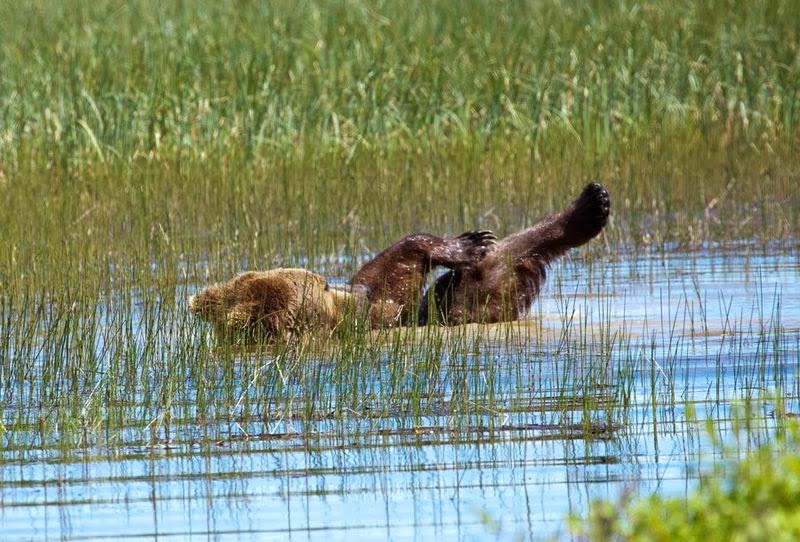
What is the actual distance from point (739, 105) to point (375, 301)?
7.90m

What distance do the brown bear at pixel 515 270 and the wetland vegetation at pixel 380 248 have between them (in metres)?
0.33

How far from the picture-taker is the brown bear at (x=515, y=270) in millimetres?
9352

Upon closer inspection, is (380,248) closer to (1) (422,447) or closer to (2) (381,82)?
(2) (381,82)

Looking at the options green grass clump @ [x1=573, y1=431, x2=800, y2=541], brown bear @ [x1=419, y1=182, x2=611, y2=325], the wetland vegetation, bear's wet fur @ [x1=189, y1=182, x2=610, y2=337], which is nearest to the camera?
green grass clump @ [x1=573, y1=431, x2=800, y2=541]

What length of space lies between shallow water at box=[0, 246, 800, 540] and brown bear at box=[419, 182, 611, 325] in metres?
0.54

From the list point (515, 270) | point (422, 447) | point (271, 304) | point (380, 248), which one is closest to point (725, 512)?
point (422, 447)

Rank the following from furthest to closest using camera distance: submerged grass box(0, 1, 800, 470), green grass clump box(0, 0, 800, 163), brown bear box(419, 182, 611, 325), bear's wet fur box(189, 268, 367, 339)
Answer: green grass clump box(0, 0, 800, 163), submerged grass box(0, 1, 800, 470), brown bear box(419, 182, 611, 325), bear's wet fur box(189, 268, 367, 339)

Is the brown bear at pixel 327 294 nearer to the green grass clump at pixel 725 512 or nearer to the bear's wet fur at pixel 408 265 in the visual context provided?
the bear's wet fur at pixel 408 265

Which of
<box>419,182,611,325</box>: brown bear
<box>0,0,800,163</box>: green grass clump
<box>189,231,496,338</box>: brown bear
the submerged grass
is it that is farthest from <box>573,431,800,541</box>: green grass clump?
<box>0,0,800,163</box>: green grass clump

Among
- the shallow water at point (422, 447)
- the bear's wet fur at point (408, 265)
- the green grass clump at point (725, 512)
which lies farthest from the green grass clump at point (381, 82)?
the green grass clump at point (725, 512)

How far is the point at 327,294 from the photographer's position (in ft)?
30.1

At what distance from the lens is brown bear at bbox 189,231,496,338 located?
28.6ft

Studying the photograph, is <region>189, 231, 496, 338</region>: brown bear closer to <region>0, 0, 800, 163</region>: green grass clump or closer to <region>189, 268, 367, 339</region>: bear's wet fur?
<region>189, 268, 367, 339</region>: bear's wet fur

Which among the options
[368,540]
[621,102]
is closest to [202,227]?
[621,102]
